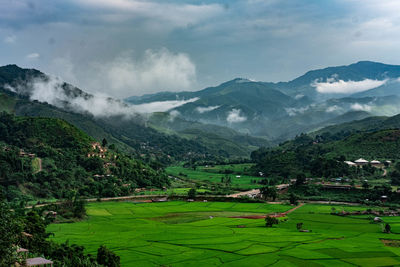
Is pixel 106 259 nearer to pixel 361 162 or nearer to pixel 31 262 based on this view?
pixel 31 262

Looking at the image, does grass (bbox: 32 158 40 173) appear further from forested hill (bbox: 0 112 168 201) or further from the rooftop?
the rooftop

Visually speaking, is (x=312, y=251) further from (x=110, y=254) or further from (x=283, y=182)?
(x=283, y=182)

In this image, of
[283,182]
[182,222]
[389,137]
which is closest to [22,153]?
[182,222]

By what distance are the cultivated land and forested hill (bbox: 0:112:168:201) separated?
21.0m

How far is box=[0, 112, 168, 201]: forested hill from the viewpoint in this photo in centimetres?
11281

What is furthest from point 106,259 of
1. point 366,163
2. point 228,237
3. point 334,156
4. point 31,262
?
Result: point 334,156

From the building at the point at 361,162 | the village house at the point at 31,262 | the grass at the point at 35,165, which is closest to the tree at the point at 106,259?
the village house at the point at 31,262

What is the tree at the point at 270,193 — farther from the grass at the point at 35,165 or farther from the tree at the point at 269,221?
the grass at the point at 35,165

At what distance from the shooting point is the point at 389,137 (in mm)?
163625

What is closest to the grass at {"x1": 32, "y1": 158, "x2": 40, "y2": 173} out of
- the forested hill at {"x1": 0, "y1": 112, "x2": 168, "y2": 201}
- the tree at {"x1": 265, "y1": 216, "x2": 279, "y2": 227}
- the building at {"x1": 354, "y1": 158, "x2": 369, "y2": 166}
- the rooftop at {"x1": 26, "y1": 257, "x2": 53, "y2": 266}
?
the forested hill at {"x1": 0, "y1": 112, "x2": 168, "y2": 201}

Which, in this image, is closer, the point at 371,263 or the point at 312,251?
the point at 371,263

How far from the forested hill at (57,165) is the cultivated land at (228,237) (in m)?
21.0

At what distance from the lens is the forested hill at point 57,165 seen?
11281 centimetres

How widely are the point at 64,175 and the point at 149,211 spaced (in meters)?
37.8
